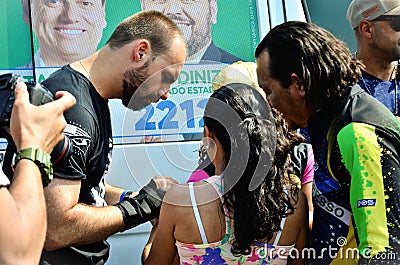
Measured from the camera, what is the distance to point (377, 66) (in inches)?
135

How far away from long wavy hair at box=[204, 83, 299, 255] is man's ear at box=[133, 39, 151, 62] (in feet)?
1.45

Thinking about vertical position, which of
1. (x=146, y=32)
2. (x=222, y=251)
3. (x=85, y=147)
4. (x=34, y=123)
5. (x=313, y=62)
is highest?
(x=146, y=32)

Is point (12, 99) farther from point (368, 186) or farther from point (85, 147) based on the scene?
point (368, 186)

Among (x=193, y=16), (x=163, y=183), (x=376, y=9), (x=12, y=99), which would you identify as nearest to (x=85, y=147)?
(x=163, y=183)

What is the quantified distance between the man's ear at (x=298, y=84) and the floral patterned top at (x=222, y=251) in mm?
445

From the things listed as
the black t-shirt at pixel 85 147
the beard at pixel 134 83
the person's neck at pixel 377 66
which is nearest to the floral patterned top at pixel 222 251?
the black t-shirt at pixel 85 147

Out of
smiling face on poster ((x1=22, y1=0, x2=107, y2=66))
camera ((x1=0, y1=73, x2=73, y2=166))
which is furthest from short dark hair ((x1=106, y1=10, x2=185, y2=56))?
camera ((x1=0, y1=73, x2=73, y2=166))

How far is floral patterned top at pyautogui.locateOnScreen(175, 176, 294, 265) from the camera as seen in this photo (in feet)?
7.75

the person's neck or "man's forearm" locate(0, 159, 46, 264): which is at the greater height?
the person's neck

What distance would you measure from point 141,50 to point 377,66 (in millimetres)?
1406

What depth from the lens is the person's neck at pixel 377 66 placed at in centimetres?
343

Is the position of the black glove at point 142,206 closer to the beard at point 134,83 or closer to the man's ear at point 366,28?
the beard at point 134,83

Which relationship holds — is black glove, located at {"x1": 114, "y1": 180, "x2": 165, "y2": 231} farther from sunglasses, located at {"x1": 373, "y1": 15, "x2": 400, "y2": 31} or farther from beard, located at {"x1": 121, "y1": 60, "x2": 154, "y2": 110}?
sunglasses, located at {"x1": 373, "y1": 15, "x2": 400, "y2": 31}

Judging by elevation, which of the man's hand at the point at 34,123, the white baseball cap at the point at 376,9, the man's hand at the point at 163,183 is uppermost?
the white baseball cap at the point at 376,9
